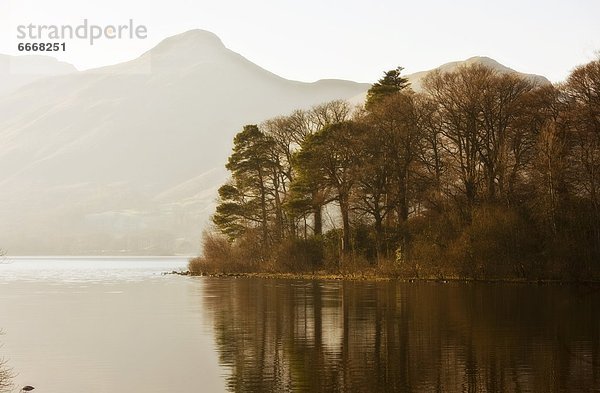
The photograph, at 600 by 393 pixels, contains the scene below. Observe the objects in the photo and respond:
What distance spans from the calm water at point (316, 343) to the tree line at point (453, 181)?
32.8 ft

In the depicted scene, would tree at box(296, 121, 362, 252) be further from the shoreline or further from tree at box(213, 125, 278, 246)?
tree at box(213, 125, 278, 246)

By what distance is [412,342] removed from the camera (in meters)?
30.6

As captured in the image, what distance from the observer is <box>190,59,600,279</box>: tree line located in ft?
209

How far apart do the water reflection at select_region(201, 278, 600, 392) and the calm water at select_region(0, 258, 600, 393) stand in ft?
0.16

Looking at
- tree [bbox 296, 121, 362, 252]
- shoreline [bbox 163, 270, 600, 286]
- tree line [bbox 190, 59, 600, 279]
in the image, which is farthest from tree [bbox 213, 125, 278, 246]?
tree [bbox 296, 121, 362, 252]

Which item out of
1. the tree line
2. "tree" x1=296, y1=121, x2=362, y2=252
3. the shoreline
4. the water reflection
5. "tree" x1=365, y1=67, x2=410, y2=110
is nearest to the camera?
the water reflection

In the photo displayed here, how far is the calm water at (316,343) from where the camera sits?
23344mm

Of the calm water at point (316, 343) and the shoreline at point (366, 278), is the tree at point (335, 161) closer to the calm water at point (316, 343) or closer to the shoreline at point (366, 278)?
the shoreline at point (366, 278)

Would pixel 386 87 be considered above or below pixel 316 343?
above

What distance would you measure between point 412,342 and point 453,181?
44.7m

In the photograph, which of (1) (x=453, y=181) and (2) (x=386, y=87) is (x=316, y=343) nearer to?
(1) (x=453, y=181)

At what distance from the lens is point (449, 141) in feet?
252

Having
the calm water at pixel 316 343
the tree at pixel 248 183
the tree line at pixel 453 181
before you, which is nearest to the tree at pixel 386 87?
the tree line at pixel 453 181

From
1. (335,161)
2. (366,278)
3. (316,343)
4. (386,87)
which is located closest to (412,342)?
(316,343)
